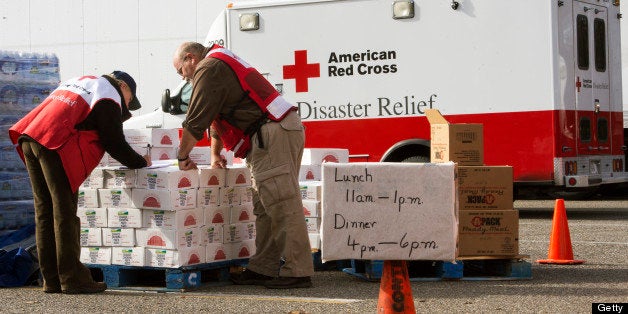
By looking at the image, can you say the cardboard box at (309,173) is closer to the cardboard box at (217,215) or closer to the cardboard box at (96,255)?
the cardboard box at (217,215)

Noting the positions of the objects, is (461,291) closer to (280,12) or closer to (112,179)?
(112,179)

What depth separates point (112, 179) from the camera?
28.5ft

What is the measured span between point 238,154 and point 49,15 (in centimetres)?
1032

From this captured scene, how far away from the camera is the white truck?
13734mm

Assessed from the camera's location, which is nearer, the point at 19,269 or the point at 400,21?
the point at 19,269

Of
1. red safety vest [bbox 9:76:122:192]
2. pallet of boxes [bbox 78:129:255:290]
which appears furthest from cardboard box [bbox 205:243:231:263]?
red safety vest [bbox 9:76:122:192]

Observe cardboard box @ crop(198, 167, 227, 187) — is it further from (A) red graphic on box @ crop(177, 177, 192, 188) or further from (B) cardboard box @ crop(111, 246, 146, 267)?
(B) cardboard box @ crop(111, 246, 146, 267)

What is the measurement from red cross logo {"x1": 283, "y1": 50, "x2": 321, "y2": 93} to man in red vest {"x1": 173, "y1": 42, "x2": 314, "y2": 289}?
19.7ft

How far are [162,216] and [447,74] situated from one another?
6.32 metres

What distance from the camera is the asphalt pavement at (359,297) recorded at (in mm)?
7445

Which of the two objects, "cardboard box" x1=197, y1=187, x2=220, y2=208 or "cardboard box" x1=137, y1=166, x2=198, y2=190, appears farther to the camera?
"cardboard box" x1=197, y1=187, x2=220, y2=208

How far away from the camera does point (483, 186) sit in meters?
9.16

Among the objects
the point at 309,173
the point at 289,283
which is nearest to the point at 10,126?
the point at 309,173

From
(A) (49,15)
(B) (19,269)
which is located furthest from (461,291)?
(A) (49,15)
